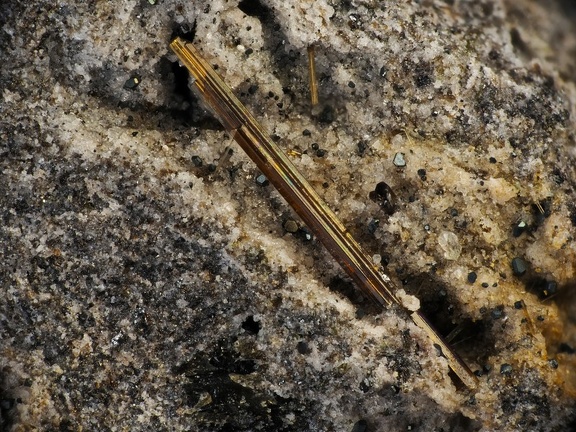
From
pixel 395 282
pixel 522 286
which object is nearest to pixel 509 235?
pixel 522 286

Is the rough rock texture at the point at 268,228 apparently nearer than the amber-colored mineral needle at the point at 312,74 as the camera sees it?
Yes

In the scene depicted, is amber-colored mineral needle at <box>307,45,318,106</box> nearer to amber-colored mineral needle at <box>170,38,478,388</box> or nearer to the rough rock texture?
the rough rock texture

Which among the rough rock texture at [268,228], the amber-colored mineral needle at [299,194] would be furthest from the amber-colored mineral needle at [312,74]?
the amber-colored mineral needle at [299,194]

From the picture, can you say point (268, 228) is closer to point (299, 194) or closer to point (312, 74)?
point (299, 194)

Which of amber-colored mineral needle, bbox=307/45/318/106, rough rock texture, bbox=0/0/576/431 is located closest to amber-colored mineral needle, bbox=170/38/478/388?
rough rock texture, bbox=0/0/576/431

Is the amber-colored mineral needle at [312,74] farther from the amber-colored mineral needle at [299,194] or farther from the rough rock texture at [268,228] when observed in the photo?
the amber-colored mineral needle at [299,194]
